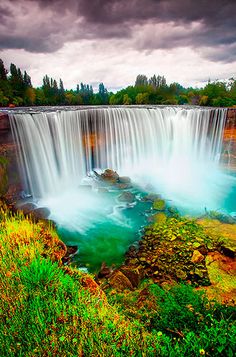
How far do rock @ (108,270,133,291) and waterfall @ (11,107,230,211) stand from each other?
8.14m

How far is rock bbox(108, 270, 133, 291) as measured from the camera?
5467mm

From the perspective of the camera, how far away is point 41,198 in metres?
13.1

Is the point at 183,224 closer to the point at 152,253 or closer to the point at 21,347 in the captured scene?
the point at 152,253

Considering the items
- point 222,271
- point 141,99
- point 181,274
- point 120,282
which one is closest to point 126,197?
point 222,271

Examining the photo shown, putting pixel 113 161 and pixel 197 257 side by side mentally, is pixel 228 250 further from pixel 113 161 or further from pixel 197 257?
pixel 113 161

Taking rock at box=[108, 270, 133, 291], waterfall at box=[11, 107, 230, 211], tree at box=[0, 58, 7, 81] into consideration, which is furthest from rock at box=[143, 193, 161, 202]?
tree at box=[0, 58, 7, 81]

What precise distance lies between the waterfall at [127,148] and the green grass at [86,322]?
33.3ft

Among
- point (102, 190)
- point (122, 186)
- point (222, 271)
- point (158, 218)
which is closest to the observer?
point (222, 271)

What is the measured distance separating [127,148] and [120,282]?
44.9 feet

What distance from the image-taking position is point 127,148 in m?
18.4

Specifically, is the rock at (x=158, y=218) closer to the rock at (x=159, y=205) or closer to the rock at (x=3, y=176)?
the rock at (x=159, y=205)

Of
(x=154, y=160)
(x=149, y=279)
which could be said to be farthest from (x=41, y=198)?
(x=154, y=160)

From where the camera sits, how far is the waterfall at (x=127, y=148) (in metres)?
13.3

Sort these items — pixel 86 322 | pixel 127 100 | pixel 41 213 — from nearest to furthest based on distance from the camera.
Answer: pixel 86 322, pixel 41 213, pixel 127 100
